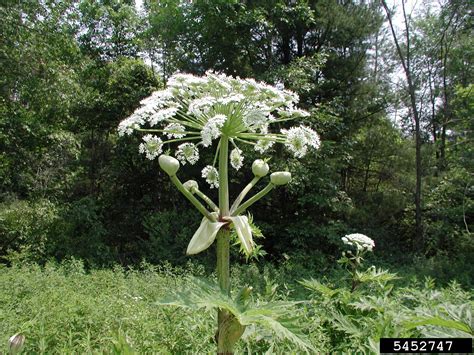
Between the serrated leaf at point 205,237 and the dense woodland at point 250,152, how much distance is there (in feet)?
21.0

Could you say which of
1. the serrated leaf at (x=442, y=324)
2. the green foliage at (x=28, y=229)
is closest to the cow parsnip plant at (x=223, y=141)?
the serrated leaf at (x=442, y=324)

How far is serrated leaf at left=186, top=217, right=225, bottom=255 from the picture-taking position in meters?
1.10

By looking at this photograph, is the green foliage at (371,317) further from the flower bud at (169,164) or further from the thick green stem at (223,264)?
the flower bud at (169,164)

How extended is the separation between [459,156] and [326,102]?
300cm

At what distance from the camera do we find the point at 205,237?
1.12 meters

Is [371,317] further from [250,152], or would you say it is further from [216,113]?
[250,152]

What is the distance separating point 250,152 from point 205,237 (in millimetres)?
6503

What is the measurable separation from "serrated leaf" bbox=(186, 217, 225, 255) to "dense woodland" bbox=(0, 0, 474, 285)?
6393 millimetres

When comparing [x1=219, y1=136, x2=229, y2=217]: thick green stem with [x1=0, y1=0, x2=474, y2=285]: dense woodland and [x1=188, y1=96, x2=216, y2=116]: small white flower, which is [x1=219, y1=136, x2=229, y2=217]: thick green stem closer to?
[x1=188, y1=96, x2=216, y2=116]: small white flower

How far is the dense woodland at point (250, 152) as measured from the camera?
7902mm

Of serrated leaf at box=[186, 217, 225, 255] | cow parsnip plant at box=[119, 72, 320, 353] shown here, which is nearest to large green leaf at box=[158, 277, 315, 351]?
cow parsnip plant at box=[119, 72, 320, 353]

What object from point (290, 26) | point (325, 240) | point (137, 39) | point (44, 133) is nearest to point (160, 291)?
point (325, 240)

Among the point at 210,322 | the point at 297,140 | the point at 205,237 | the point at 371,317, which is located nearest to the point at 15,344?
the point at 205,237

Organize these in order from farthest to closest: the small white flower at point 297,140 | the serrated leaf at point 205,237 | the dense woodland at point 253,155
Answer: the dense woodland at point 253,155, the small white flower at point 297,140, the serrated leaf at point 205,237
